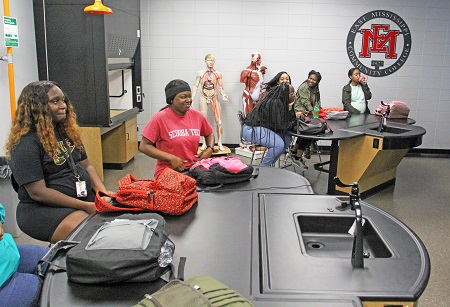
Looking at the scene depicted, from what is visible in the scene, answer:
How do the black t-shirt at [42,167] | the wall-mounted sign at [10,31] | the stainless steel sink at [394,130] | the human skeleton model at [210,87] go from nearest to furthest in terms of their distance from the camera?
1. the black t-shirt at [42,167]
2. the wall-mounted sign at [10,31]
3. the stainless steel sink at [394,130]
4. the human skeleton model at [210,87]

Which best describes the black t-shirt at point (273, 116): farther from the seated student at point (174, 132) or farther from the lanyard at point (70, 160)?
the lanyard at point (70, 160)

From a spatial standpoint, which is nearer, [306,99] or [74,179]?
[74,179]

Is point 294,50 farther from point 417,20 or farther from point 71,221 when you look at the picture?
point 71,221

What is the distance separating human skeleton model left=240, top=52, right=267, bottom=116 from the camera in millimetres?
6797

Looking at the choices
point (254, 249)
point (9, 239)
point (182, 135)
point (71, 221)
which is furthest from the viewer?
point (182, 135)

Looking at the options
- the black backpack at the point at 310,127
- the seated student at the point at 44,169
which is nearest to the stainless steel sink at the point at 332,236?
the seated student at the point at 44,169

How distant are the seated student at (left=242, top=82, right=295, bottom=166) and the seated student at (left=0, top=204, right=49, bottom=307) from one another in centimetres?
301

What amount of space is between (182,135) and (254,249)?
4.84ft

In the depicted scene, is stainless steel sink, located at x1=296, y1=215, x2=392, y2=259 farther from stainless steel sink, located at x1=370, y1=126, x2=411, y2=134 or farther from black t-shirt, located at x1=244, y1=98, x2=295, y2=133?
stainless steel sink, located at x1=370, y1=126, x2=411, y2=134

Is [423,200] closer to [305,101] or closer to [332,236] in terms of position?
[305,101]

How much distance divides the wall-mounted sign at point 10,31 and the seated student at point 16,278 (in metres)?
2.47

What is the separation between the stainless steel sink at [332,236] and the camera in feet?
6.29

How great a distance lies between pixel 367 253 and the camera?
6.07ft

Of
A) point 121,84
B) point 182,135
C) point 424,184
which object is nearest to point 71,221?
point 182,135
